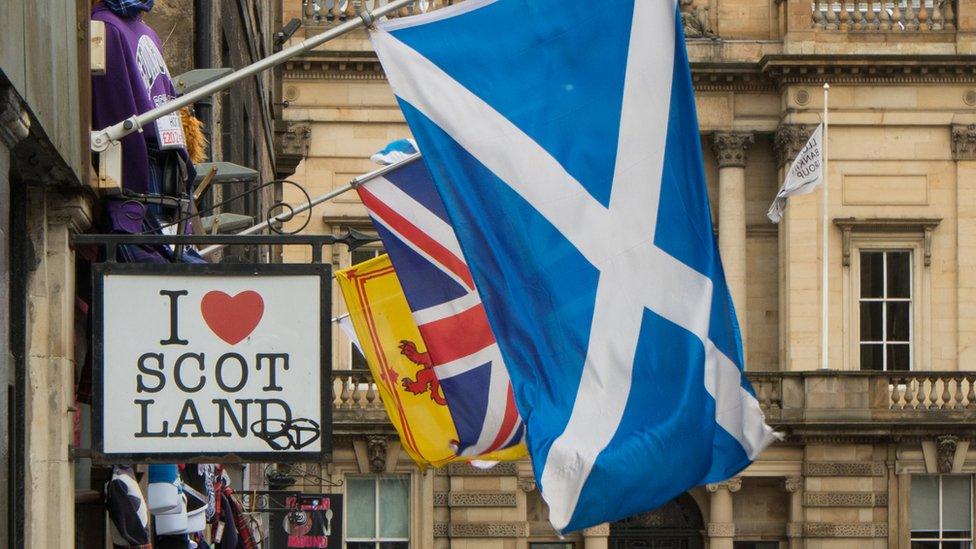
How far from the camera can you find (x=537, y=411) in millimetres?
7930

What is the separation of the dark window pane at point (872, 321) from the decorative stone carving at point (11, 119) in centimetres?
3567

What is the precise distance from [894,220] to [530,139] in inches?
1342

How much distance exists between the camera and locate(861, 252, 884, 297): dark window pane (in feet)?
136

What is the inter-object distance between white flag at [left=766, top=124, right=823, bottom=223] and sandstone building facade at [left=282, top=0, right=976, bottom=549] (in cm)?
474

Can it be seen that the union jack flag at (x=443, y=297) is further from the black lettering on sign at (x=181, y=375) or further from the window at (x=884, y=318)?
the window at (x=884, y=318)

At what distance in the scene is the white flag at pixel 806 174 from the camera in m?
36.1

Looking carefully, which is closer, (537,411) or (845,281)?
(537,411)

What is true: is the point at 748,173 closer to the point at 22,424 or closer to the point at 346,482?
the point at 346,482

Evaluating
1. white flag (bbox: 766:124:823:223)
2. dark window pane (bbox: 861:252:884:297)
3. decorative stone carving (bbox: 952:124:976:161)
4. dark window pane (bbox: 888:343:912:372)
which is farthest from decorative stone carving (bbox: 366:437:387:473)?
decorative stone carving (bbox: 952:124:976:161)

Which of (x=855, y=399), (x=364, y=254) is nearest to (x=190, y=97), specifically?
(x=364, y=254)

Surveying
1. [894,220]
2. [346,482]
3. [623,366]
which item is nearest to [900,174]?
[894,220]

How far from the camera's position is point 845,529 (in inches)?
1606

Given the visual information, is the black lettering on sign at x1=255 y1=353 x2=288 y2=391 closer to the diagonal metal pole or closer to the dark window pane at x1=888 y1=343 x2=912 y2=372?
the diagonal metal pole

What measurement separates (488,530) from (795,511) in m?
5.81
